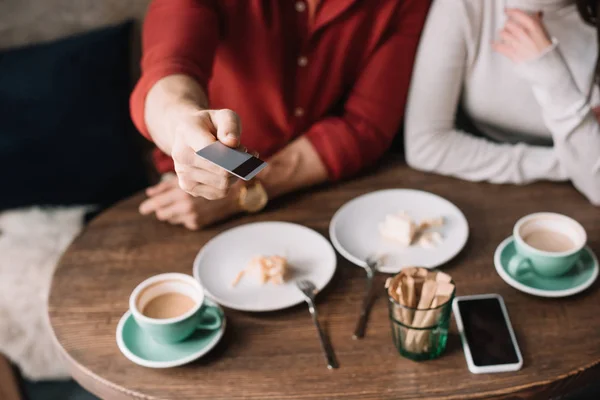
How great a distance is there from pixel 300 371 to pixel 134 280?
374 mm

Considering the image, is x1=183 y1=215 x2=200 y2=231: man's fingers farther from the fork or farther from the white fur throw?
the white fur throw

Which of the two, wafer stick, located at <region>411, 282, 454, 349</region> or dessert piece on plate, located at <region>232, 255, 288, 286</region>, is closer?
wafer stick, located at <region>411, 282, 454, 349</region>

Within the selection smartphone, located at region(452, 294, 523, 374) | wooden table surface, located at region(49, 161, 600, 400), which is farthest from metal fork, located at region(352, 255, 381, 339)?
smartphone, located at region(452, 294, 523, 374)

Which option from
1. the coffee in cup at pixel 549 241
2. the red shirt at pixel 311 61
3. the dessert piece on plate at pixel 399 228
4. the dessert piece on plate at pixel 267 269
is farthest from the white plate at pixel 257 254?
the coffee in cup at pixel 549 241

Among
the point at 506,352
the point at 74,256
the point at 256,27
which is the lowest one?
the point at 74,256

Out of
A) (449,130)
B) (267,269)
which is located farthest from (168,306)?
(449,130)

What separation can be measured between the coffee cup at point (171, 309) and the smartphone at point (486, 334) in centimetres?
38

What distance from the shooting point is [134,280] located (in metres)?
1.13

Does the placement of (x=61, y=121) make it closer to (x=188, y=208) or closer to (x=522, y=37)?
(x=188, y=208)

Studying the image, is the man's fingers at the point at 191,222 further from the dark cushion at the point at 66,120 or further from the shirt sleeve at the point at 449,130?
the dark cushion at the point at 66,120

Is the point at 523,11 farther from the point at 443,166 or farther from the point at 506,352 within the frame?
the point at 506,352

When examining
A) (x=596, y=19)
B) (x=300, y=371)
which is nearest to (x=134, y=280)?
(x=300, y=371)

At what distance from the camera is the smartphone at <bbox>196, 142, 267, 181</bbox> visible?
0.76 meters

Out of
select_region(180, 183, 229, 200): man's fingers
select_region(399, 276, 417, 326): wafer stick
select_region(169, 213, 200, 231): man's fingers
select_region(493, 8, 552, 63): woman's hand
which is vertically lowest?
select_region(169, 213, 200, 231): man's fingers
